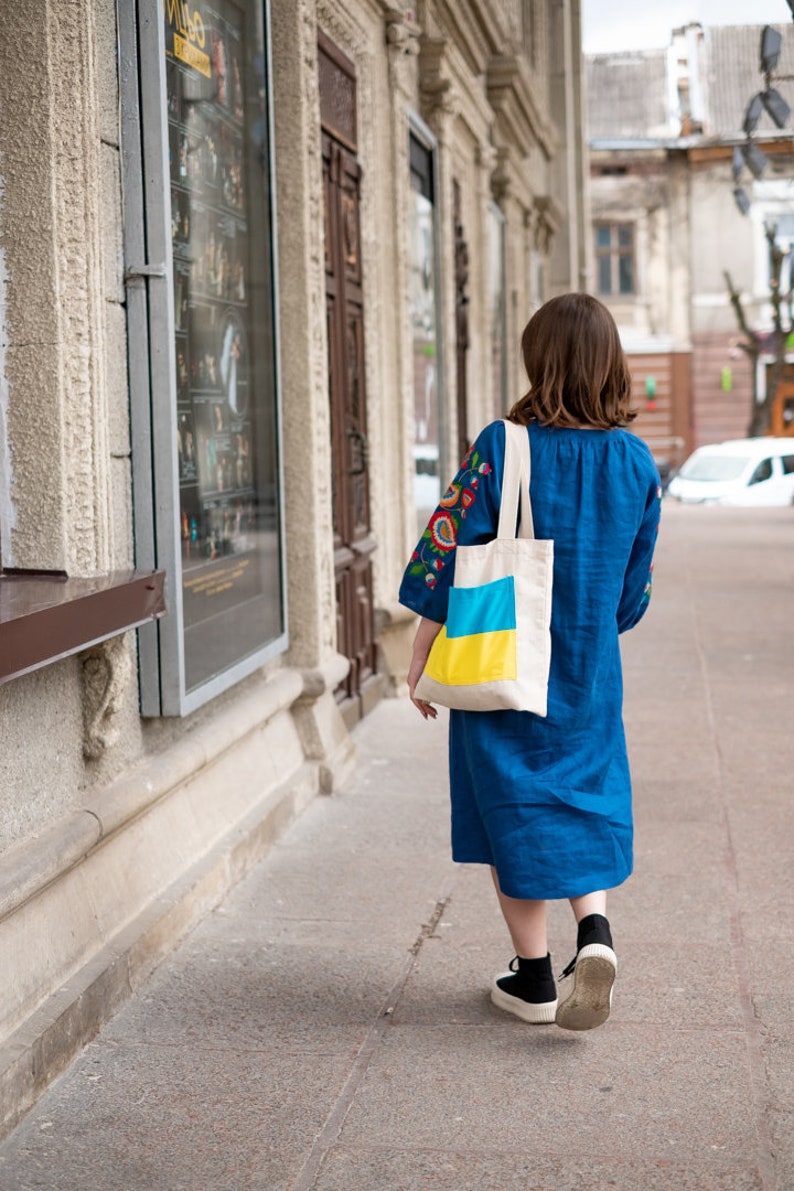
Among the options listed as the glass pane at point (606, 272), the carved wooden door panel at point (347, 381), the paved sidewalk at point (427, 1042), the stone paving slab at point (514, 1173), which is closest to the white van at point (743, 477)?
the glass pane at point (606, 272)

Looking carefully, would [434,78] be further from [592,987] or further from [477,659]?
[592,987]

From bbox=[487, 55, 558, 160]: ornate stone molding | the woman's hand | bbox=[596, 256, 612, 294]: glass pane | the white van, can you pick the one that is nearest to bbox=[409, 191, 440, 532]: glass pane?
bbox=[487, 55, 558, 160]: ornate stone molding

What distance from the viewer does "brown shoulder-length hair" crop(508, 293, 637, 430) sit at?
3.40 meters

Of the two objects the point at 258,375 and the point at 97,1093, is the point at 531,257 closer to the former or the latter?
the point at 258,375

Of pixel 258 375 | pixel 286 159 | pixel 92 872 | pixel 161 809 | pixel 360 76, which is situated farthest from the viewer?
pixel 360 76

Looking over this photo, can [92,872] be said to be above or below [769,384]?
below

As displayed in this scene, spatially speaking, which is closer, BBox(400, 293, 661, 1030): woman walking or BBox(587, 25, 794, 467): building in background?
BBox(400, 293, 661, 1030): woman walking

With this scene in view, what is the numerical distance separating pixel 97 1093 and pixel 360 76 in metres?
5.54

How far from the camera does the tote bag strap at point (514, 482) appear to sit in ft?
11.2

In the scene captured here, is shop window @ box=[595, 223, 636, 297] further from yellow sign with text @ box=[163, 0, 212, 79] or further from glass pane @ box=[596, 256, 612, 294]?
yellow sign with text @ box=[163, 0, 212, 79]

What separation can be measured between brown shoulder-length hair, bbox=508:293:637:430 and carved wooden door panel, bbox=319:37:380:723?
3.53 metres

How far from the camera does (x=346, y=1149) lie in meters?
2.99

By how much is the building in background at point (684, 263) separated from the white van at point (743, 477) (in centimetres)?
1197

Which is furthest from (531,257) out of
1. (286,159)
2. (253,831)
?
(253,831)
